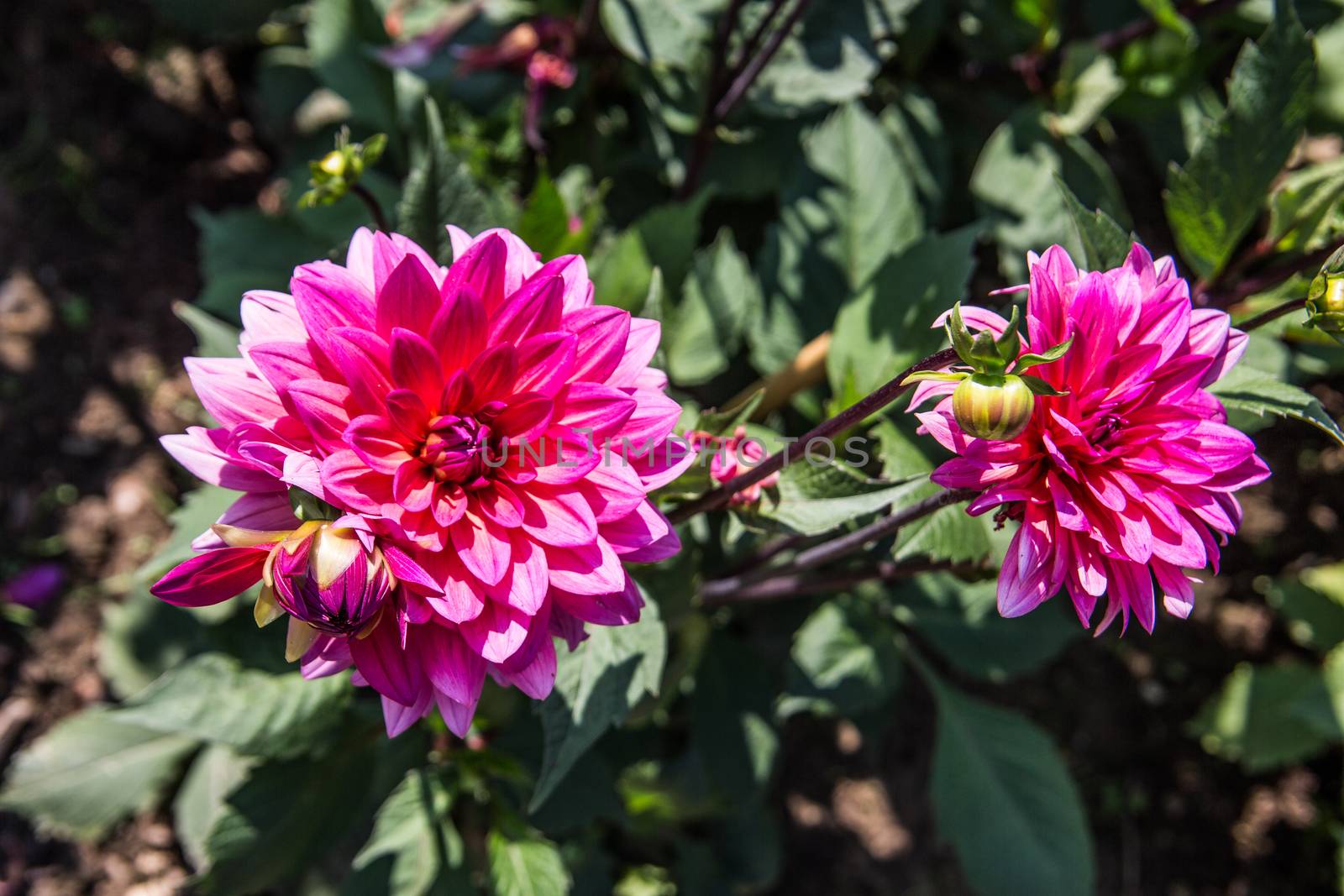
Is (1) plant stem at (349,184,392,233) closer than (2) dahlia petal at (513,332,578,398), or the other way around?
(2) dahlia petal at (513,332,578,398)

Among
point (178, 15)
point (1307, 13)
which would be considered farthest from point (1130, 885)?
point (178, 15)

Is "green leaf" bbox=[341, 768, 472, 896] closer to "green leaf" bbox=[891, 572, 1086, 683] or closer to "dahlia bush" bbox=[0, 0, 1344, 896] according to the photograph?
"dahlia bush" bbox=[0, 0, 1344, 896]

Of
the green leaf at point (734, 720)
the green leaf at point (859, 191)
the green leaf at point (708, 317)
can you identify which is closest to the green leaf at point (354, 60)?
the green leaf at point (708, 317)

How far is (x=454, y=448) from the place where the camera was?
836 mm

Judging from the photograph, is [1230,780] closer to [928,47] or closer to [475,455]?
[928,47]

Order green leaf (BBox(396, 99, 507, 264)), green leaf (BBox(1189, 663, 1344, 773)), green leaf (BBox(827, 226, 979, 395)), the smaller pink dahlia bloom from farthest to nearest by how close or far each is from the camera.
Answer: green leaf (BBox(1189, 663, 1344, 773))
green leaf (BBox(827, 226, 979, 395))
green leaf (BBox(396, 99, 507, 264))
the smaller pink dahlia bloom

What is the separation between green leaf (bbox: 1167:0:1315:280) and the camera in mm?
1156

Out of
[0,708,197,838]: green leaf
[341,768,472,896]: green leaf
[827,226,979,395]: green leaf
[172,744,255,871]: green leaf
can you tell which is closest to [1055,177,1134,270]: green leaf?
[827,226,979,395]: green leaf

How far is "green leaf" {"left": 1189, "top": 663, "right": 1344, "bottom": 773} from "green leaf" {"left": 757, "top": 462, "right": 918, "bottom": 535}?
5.08ft

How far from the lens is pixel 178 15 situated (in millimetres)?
1873

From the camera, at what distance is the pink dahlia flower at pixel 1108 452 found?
2.56 feet

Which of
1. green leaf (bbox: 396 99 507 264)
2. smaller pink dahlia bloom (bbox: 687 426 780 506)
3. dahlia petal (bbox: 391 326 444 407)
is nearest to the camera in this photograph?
dahlia petal (bbox: 391 326 444 407)

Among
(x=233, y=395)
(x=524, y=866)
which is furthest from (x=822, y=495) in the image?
(x=524, y=866)

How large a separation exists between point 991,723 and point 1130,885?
2.57 ft
